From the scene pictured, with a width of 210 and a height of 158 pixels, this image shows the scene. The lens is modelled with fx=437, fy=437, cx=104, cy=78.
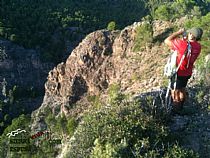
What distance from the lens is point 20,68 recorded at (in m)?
73.4

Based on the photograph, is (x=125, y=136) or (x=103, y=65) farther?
(x=103, y=65)

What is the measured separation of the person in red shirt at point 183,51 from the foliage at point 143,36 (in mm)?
22914

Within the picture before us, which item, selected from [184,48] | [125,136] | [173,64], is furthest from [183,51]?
[125,136]

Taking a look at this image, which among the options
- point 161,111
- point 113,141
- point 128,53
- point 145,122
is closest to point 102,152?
point 113,141

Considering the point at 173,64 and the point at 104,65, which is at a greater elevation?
the point at 104,65

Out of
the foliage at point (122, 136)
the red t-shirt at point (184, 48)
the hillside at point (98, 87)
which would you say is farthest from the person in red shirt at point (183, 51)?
the foliage at point (122, 136)

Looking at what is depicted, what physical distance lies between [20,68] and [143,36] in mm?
44731

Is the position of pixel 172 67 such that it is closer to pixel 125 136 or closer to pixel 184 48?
pixel 184 48

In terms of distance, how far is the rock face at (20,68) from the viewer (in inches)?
2820

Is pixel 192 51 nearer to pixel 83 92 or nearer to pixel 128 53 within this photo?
pixel 128 53

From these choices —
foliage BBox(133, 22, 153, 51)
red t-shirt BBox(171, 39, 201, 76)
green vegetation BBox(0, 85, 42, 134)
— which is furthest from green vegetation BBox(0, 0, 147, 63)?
red t-shirt BBox(171, 39, 201, 76)

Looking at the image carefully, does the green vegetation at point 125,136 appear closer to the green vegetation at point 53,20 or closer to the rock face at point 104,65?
the rock face at point 104,65

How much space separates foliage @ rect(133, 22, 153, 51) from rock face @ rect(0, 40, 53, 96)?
132 feet

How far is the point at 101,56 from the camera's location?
35531mm
